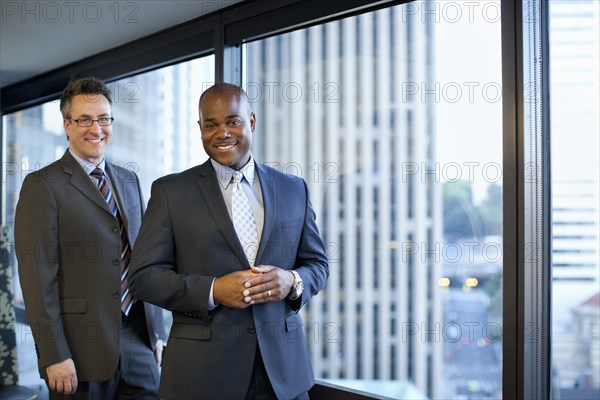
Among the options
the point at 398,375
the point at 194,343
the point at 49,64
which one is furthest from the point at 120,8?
the point at 398,375

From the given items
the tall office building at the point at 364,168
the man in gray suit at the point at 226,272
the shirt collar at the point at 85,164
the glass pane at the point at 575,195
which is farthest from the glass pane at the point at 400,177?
the shirt collar at the point at 85,164

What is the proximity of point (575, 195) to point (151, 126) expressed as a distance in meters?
2.43

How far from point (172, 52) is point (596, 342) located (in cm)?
229

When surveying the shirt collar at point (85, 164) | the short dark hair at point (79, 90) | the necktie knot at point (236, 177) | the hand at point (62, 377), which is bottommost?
the hand at point (62, 377)

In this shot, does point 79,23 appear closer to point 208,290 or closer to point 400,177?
point 400,177

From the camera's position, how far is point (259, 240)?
1.79 meters

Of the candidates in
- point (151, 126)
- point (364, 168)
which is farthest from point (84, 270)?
point (151, 126)

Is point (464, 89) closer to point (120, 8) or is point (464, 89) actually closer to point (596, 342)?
point (596, 342)

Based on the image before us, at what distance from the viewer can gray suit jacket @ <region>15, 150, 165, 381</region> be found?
2107 mm

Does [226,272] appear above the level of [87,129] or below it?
below

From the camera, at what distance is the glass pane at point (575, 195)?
1912mm

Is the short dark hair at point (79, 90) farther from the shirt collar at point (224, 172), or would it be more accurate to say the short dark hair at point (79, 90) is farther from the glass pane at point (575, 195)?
the glass pane at point (575, 195)

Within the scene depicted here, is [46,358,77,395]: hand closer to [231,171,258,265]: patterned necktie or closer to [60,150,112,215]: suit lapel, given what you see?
[60,150,112,215]: suit lapel

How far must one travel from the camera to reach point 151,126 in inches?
141
